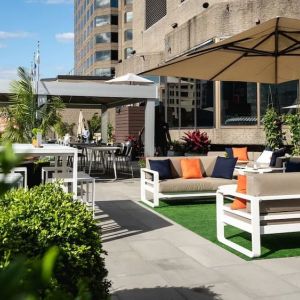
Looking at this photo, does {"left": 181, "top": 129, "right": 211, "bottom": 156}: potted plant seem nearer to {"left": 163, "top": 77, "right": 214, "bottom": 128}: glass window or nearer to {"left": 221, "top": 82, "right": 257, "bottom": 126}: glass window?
{"left": 221, "top": 82, "right": 257, "bottom": 126}: glass window

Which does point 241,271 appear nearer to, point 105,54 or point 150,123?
point 150,123

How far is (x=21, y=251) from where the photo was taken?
261cm

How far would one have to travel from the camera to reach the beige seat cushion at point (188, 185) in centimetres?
877

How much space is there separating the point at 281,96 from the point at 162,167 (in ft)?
26.7

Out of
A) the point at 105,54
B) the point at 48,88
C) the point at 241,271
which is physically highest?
the point at 105,54

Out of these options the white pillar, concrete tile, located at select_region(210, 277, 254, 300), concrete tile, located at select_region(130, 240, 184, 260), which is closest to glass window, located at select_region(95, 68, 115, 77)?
the white pillar

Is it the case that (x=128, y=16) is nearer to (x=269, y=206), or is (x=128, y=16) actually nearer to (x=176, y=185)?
(x=176, y=185)

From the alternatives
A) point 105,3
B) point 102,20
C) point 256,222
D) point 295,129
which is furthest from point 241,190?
point 105,3

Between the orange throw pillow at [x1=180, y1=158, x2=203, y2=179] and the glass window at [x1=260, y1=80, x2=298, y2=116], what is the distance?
690cm

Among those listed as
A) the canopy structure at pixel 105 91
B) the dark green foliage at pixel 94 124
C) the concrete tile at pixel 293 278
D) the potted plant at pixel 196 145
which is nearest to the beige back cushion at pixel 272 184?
the concrete tile at pixel 293 278

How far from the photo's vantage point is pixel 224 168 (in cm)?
948

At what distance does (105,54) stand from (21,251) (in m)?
75.6

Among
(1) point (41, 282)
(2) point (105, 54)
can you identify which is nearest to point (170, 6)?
(1) point (41, 282)

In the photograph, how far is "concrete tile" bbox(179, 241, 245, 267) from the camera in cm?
489
